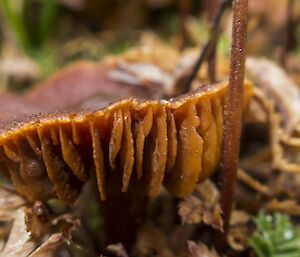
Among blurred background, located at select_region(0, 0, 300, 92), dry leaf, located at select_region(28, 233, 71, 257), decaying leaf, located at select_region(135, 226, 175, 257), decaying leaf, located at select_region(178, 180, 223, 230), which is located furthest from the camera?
Answer: blurred background, located at select_region(0, 0, 300, 92)

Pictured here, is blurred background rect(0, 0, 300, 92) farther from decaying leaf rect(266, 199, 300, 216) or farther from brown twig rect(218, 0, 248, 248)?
brown twig rect(218, 0, 248, 248)

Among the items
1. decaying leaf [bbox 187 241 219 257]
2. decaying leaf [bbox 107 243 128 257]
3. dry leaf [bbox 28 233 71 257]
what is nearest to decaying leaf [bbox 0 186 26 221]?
dry leaf [bbox 28 233 71 257]

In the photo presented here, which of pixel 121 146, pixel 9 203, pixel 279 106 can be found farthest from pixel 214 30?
pixel 9 203

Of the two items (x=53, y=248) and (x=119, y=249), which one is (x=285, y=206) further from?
(x=53, y=248)

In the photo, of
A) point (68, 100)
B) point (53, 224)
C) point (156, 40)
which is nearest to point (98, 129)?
point (53, 224)

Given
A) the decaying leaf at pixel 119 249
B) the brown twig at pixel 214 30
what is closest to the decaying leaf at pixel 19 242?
the decaying leaf at pixel 119 249

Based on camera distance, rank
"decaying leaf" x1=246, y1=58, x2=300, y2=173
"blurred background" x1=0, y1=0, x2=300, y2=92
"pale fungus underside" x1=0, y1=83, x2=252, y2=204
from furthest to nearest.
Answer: "blurred background" x1=0, y1=0, x2=300, y2=92 → "decaying leaf" x1=246, y1=58, x2=300, y2=173 → "pale fungus underside" x1=0, y1=83, x2=252, y2=204

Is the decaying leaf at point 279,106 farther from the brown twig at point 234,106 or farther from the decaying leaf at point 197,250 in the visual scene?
the decaying leaf at point 197,250
